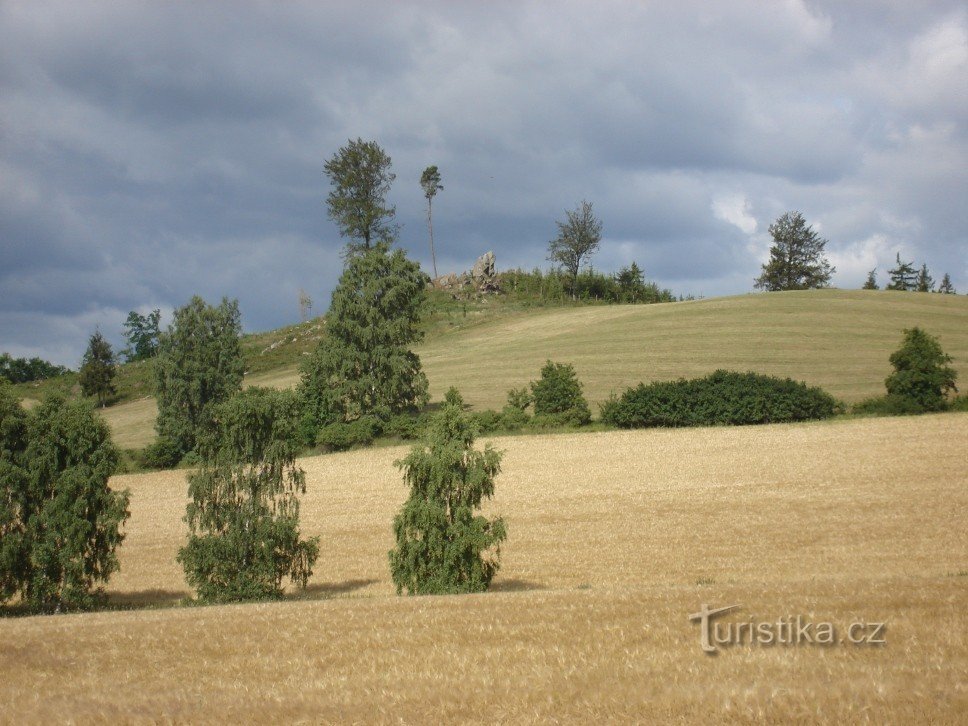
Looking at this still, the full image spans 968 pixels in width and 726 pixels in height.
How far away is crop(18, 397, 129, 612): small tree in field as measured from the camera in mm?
18547

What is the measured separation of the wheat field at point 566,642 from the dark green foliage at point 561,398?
63.8 feet

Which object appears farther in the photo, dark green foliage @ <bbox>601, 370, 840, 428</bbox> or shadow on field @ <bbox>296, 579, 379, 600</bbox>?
dark green foliage @ <bbox>601, 370, 840, 428</bbox>

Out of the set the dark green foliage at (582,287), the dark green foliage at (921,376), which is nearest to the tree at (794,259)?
the dark green foliage at (582,287)

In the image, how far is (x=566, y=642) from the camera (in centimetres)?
941

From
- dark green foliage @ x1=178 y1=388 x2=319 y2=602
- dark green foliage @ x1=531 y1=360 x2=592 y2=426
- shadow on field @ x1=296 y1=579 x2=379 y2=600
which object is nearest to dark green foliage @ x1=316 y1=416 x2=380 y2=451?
dark green foliage @ x1=531 y1=360 x2=592 y2=426

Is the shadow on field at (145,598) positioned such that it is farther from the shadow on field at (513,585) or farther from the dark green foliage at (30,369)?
the dark green foliage at (30,369)

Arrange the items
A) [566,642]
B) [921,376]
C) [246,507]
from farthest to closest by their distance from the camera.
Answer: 1. [921,376]
2. [246,507]
3. [566,642]

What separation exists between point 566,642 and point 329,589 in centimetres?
1180

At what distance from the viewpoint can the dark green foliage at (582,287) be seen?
3979 inches

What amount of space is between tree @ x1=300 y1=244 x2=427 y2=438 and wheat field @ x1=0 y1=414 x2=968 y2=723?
25650 mm

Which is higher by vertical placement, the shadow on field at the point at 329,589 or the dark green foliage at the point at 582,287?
the dark green foliage at the point at 582,287

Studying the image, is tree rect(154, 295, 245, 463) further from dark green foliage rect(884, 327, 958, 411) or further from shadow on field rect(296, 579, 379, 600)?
dark green foliage rect(884, 327, 958, 411)

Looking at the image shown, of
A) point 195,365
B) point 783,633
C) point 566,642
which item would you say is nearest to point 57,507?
point 566,642

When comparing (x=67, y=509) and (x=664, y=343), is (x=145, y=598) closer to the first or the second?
(x=67, y=509)
